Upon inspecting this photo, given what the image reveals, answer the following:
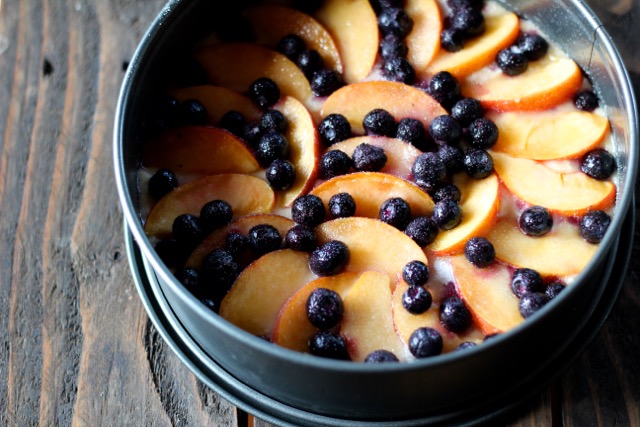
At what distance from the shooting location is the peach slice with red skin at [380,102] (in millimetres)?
2176

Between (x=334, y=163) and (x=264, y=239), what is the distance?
10.8 inches

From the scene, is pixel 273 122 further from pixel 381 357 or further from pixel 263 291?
pixel 381 357

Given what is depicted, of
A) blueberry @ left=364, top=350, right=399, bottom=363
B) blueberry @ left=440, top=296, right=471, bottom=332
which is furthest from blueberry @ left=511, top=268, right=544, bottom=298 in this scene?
blueberry @ left=364, top=350, right=399, bottom=363

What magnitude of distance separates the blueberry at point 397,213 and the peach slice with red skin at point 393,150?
134 millimetres

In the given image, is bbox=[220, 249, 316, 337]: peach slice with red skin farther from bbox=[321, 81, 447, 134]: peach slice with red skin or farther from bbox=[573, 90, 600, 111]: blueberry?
bbox=[573, 90, 600, 111]: blueberry

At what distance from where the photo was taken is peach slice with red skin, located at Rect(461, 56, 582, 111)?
2174 millimetres

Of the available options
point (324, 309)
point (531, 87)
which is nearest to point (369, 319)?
point (324, 309)

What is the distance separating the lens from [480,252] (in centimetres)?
192

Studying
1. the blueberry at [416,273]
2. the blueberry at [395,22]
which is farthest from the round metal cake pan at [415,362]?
the blueberry at [395,22]

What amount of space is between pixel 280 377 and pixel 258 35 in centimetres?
109

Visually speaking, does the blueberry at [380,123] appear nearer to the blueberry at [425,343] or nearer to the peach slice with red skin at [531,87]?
the peach slice with red skin at [531,87]

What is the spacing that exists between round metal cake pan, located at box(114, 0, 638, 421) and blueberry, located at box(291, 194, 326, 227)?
354mm

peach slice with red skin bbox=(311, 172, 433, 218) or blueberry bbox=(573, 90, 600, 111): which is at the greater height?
blueberry bbox=(573, 90, 600, 111)

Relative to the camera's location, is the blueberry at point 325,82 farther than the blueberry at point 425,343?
Yes
